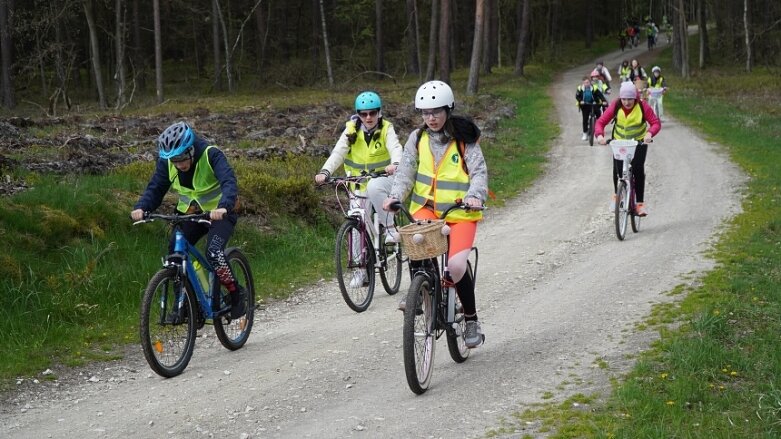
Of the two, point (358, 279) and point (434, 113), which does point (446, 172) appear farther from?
point (358, 279)

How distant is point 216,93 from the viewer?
51.4m

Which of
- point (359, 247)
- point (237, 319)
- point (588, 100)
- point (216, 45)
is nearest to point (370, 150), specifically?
point (359, 247)

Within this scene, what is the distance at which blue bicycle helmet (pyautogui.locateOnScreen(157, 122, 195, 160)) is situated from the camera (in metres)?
7.20

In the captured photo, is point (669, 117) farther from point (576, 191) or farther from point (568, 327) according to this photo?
point (568, 327)

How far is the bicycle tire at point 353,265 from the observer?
9391mm

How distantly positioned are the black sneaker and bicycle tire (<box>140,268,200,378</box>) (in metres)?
0.49

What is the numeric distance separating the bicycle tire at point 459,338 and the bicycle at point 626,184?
635cm

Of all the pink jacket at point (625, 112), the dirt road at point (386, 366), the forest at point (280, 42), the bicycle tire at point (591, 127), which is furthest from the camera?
the forest at point (280, 42)

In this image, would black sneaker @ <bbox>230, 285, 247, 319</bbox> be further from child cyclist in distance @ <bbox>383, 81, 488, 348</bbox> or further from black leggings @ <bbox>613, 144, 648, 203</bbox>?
black leggings @ <bbox>613, 144, 648, 203</bbox>

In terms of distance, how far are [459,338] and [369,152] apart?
131 inches

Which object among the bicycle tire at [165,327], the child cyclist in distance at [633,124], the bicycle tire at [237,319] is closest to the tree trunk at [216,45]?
the child cyclist in distance at [633,124]

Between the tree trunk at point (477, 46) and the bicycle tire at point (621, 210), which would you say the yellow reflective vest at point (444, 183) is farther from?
the tree trunk at point (477, 46)

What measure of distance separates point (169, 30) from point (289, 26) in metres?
12.7

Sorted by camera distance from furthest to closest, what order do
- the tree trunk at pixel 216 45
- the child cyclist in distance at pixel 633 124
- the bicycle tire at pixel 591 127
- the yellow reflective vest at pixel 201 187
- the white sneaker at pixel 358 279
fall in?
the tree trunk at pixel 216 45
the bicycle tire at pixel 591 127
the child cyclist in distance at pixel 633 124
the white sneaker at pixel 358 279
the yellow reflective vest at pixel 201 187
